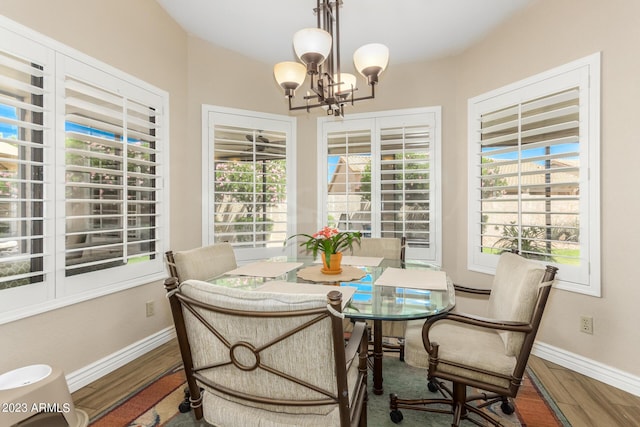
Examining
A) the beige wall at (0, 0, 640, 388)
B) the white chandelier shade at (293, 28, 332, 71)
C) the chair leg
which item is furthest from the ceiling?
the chair leg

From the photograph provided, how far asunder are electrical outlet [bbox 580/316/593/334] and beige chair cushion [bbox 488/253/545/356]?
107 centimetres

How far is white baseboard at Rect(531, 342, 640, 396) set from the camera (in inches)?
85.1

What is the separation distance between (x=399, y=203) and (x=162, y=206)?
2.41 metres

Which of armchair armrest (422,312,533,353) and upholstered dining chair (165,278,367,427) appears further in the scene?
armchair armrest (422,312,533,353)

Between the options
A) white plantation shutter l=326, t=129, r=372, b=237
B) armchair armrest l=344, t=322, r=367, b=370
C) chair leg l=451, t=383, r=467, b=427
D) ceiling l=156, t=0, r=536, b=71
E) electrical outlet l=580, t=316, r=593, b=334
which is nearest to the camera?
armchair armrest l=344, t=322, r=367, b=370

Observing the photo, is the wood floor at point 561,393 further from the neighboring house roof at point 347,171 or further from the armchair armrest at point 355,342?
the neighboring house roof at point 347,171

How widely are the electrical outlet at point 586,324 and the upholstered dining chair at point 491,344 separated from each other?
1.06 metres

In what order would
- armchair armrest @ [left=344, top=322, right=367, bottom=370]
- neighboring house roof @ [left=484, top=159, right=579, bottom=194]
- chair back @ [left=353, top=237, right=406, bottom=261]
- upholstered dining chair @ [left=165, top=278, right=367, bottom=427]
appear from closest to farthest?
upholstered dining chair @ [left=165, top=278, right=367, bottom=427], armchair armrest @ [left=344, top=322, right=367, bottom=370], neighboring house roof @ [left=484, top=159, right=579, bottom=194], chair back @ [left=353, top=237, right=406, bottom=261]

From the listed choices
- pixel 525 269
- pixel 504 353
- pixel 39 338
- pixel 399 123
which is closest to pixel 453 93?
pixel 399 123

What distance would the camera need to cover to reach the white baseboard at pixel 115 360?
7.09ft

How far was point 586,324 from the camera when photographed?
2414 mm

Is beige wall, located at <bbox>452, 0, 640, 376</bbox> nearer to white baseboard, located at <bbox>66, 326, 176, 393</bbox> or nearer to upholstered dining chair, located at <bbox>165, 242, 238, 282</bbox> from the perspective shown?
upholstered dining chair, located at <bbox>165, 242, 238, 282</bbox>

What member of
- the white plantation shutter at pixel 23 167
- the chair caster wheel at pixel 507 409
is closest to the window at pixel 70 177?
the white plantation shutter at pixel 23 167

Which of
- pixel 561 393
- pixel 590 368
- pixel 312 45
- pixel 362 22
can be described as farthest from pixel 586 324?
pixel 362 22
